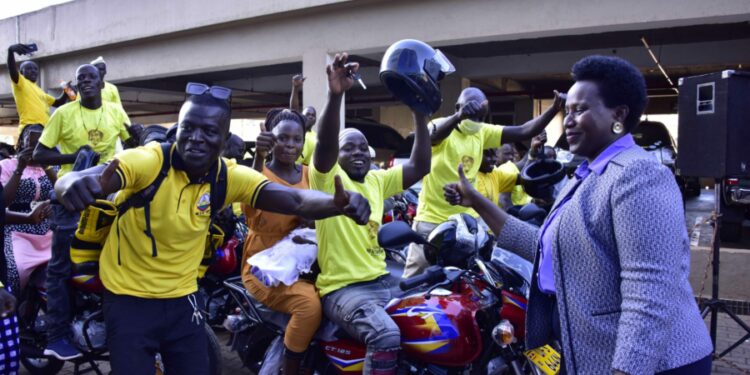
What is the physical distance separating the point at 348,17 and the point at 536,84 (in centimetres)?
974

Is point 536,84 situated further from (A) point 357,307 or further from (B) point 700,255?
(A) point 357,307

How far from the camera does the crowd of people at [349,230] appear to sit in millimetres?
1897

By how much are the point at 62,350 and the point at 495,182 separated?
3.96 metres

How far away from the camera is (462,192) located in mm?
2902

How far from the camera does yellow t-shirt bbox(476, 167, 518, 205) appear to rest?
5902mm

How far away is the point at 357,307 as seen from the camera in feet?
11.0

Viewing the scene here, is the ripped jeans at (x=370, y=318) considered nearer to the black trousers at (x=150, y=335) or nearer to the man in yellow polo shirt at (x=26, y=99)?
the black trousers at (x=150, y=335)

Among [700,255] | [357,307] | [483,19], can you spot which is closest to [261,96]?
[483,19]

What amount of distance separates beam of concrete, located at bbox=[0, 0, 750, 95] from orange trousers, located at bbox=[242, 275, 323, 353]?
7164mm

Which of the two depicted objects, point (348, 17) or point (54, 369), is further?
point (348, 17)

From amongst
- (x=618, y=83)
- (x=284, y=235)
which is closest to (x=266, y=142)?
(x=284, y=235)

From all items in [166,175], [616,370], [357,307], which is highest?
[166,175]

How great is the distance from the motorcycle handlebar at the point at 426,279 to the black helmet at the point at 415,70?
36.7 inches

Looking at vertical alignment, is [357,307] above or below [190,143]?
below
